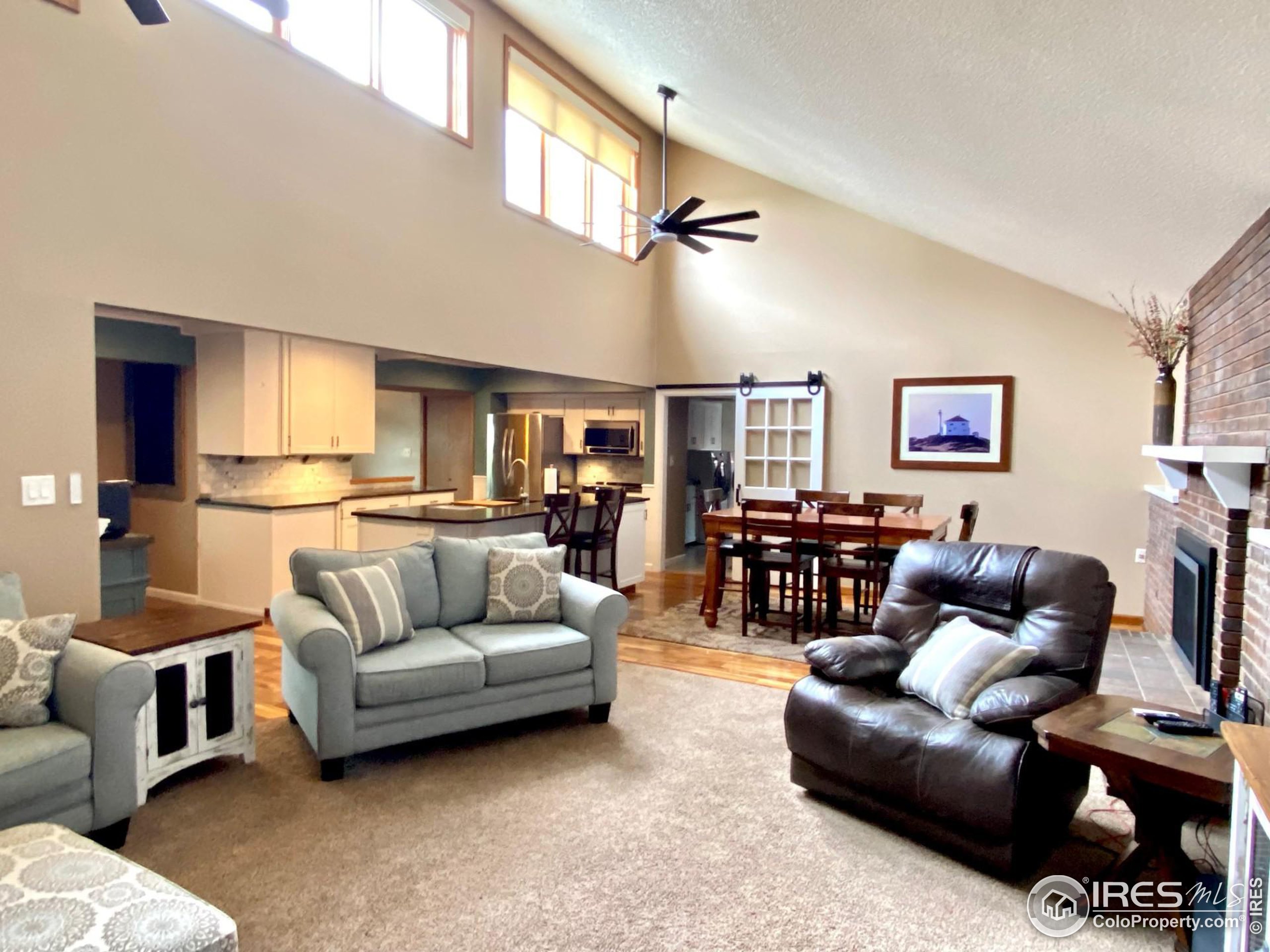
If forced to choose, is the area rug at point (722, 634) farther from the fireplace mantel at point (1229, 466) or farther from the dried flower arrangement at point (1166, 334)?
the dried flower arrangement at point (1166, 334)

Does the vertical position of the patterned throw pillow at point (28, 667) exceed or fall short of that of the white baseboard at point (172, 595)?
it exceeds it

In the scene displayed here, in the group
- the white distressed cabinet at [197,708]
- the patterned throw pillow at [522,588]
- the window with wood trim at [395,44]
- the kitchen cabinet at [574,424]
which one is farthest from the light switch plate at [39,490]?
the kitchen cabinet at [574,424]

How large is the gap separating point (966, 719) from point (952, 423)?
4.57 metres

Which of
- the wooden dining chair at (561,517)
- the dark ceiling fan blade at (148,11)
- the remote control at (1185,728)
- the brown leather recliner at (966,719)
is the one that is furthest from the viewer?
the wooden dining chair at (561,517)

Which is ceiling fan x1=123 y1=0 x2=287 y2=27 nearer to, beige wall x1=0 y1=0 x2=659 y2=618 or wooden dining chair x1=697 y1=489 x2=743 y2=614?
beige wall x1=0 y1=0 x2=659 y2=618

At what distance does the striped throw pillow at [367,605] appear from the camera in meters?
3.22

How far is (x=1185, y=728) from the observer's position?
7.28 ft

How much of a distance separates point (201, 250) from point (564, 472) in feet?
17.1

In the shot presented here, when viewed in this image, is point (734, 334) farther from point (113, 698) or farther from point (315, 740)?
point (113, 698)

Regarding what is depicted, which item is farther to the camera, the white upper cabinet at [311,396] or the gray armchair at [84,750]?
the white upper cabinet at [311,396]

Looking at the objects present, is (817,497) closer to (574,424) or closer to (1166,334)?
(1166,334)

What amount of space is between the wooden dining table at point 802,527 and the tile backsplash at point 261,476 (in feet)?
10.9

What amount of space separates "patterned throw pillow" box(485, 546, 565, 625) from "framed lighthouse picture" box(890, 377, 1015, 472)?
4.12 meters

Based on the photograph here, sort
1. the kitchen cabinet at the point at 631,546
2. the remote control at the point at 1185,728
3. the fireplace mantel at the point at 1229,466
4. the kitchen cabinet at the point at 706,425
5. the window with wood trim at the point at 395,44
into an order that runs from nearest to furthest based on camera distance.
A: the remote control at the point at 1185,728 → the fireplace mantel at the point at 1229,466 → the window with wood trim at the point at 395,44 → the kitchen cabinet at the point at 631,546 → the kitchen cabinet at the point at 706,425
